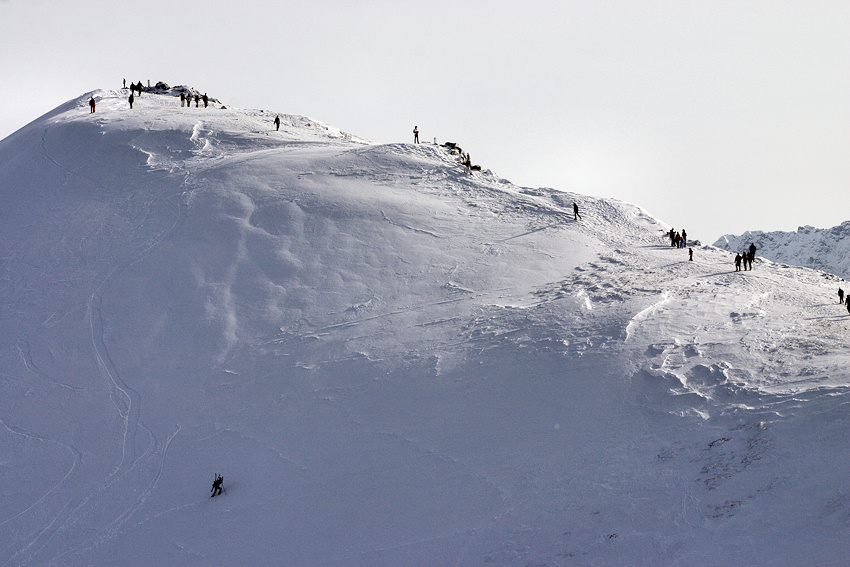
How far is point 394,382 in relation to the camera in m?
25.1

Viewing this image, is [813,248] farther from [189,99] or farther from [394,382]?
[394,382]

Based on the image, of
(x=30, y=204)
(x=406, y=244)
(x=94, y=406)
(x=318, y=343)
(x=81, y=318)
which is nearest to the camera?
(x=94, y=406)

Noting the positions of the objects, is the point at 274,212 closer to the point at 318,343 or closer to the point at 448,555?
the point at 318,343

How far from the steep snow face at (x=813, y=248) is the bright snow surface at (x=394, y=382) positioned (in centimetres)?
15520

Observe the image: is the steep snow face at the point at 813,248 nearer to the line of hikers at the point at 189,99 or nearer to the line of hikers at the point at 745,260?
the line of hikers at the point at 189,99

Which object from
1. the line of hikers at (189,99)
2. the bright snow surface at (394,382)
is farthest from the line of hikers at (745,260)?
the line of hikers at (189,99)

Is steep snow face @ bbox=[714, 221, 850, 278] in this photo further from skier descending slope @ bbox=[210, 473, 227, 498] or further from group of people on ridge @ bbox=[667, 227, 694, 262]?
skier descending slope @ bbox=[210, 473, 227, 498]

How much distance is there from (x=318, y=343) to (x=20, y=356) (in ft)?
36.0

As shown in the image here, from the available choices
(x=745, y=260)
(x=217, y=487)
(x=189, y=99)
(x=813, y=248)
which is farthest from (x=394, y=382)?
(x=813, y=248)

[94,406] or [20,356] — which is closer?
[94,406]

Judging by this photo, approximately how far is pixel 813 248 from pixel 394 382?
188957 mm

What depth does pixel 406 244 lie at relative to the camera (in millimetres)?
33344

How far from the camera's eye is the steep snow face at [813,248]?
178 metres

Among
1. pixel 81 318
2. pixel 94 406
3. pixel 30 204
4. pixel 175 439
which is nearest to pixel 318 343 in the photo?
pixel 175 439
